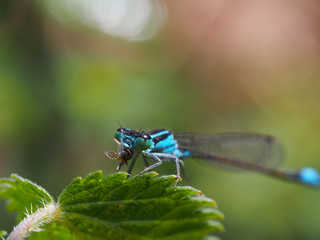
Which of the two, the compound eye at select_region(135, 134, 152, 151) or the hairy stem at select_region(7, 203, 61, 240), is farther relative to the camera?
the compound eye at select_region(135, 134, 152, 151)

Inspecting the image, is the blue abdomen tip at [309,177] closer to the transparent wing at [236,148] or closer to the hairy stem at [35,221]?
the transparent wing at [236,148]

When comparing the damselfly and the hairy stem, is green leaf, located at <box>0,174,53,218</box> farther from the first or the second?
the damselfly

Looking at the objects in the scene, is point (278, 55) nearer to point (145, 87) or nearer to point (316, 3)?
point (316, 3)

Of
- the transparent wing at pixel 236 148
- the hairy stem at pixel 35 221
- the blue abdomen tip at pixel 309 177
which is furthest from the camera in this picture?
the transparent wing at pixel 236 148

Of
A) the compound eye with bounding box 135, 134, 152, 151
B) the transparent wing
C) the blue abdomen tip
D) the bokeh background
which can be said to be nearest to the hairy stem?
the compound eye with bounding box 135, 134, 152, 151

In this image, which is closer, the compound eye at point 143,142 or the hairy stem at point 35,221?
the hairy stem at point 35,221

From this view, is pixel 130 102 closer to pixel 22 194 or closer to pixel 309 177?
pixel 309 177

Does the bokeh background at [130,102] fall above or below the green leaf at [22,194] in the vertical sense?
above

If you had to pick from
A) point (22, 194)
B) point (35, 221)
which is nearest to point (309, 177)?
point (22, 194)

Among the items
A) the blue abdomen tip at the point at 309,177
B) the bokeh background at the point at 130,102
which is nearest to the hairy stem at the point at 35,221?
the bokeh background at the point at 130,102
